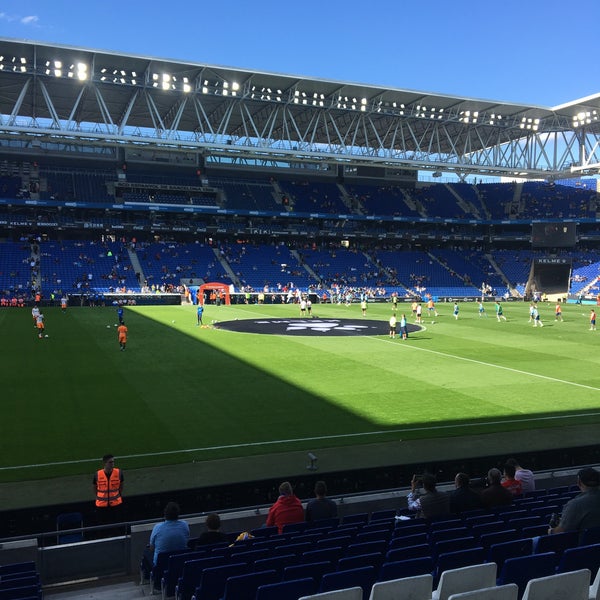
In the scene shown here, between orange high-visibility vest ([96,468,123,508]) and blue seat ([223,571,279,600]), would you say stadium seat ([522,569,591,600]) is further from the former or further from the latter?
orange high-visibility vest ([96,468,123,508])

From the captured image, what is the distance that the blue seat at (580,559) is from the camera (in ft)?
17.2

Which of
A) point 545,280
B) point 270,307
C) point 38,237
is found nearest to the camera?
point 270,307

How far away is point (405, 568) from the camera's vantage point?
5.23 meters

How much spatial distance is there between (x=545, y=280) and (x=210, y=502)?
237ft

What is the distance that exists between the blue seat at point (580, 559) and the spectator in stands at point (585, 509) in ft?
2.11

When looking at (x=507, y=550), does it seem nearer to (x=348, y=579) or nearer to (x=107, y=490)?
(x=348, y=579)

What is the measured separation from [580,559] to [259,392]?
49.3 ft

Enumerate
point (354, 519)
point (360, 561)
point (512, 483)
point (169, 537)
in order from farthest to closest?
point (512, 483)
point (354, 519)
point (169, 537)
point (360, 561)

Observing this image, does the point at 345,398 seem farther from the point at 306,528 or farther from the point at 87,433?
the point at 306,528

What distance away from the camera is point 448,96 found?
56344 mm

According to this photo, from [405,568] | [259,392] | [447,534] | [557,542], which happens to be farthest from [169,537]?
[259,392]

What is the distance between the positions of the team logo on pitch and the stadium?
1.17 feet

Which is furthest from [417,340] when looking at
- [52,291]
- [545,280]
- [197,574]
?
[545,280]

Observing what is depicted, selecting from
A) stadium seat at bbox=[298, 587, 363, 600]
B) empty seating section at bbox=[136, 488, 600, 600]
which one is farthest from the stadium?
stadium seat at bbox=[298, 587, 363, 600]
